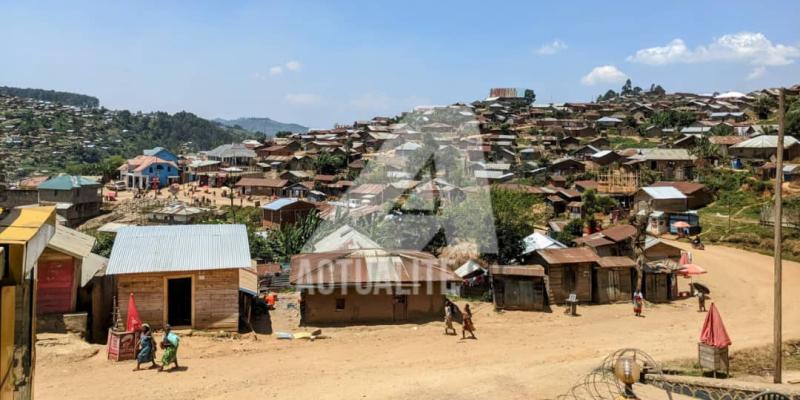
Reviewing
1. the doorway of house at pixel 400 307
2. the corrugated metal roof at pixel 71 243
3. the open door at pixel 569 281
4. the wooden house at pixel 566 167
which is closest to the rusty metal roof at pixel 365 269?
the doorway of house at pixel 400 307

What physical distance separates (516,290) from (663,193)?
2490 cm

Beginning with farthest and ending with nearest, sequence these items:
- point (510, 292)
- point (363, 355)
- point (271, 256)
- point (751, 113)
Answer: point (751, 113), point (271, 256), point (510, 292), point (363, 355)

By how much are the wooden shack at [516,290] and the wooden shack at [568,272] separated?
1075mm

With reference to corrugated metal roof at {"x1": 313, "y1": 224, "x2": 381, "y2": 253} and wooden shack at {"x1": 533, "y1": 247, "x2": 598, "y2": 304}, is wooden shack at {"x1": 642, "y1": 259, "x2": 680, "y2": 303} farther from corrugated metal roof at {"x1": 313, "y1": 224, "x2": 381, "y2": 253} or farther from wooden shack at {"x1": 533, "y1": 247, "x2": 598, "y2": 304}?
corrugated metal roof at {"x1": 313, "y1": 224, "x2": 381, "y2": 253}

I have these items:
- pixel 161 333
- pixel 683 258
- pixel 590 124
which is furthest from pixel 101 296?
pixel 590 124

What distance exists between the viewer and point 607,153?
190 ft

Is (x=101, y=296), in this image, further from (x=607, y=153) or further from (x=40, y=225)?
(x=607, y=153)

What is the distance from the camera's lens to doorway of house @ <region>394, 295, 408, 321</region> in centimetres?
1895

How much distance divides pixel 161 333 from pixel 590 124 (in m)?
80.2

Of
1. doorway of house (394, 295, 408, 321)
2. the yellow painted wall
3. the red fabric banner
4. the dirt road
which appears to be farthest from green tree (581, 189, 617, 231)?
the yellow painted wall

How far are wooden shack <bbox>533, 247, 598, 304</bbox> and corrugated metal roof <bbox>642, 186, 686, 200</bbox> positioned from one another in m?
20.6

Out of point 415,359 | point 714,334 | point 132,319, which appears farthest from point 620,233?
point 132,319

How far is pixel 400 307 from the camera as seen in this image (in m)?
19.0

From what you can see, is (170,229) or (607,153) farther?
(607,153)
